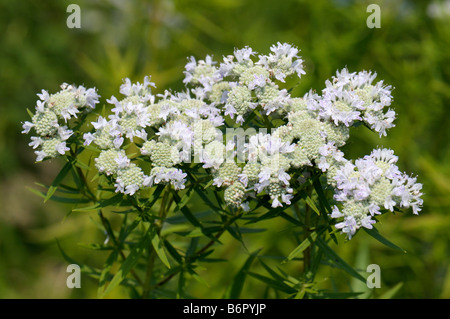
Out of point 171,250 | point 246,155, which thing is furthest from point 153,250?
point 246,155

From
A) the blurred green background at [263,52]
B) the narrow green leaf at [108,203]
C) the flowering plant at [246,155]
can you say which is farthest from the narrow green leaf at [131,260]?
the blurred green background at [263,52]

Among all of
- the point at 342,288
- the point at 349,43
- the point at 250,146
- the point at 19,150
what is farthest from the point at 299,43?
the point at 19,150

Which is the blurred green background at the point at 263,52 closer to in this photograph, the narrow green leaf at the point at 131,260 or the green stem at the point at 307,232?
the green stem at the point at 307,232

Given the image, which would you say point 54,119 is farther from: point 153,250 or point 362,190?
point 362,190

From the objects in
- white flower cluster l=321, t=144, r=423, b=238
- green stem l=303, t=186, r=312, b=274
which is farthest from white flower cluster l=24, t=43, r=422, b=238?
green stem l=303, t=186, r=312, b=274

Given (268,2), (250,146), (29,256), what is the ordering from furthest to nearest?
(29,256) → (268,2) → (250,146)
